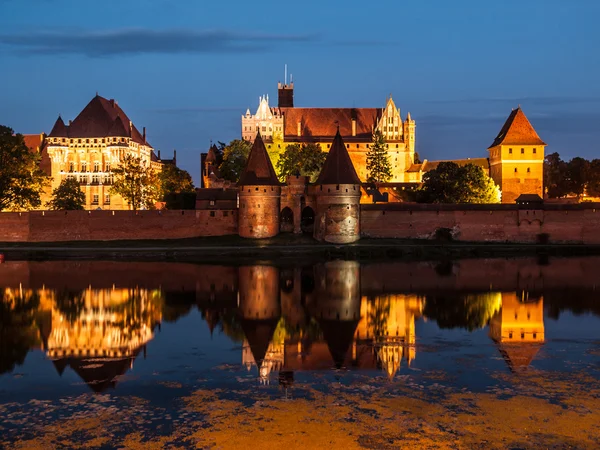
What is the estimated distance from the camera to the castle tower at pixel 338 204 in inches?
1886

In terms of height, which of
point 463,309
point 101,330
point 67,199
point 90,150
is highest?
point 90,150

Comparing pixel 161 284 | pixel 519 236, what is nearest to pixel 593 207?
pixel 519 236

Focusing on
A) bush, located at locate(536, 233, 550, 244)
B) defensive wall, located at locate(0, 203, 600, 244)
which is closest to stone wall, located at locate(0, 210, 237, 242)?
defensive wall, located at locate(0, 203, 600, 244)

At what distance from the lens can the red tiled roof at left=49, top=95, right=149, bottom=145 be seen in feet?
243

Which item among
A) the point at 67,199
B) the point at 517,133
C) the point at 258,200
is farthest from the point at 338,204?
the point at 517,133

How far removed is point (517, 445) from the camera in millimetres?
12305

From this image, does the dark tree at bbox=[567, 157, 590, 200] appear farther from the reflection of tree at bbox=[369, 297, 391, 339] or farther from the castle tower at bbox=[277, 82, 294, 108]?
the reflection of tree at bbox=[369, 297, 391, 339]

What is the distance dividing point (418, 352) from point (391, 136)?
67.0 metres

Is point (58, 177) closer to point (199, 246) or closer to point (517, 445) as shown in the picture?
point (199, 246)

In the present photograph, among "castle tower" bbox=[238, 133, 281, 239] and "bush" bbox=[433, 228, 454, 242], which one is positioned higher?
"castle tower" bbox=[238, 133, 281, 239]

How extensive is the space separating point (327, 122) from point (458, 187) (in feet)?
92.5

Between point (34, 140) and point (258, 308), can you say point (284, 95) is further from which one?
point (258, 308)

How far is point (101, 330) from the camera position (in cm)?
2275

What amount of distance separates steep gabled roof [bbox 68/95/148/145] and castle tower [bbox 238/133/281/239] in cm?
2806
